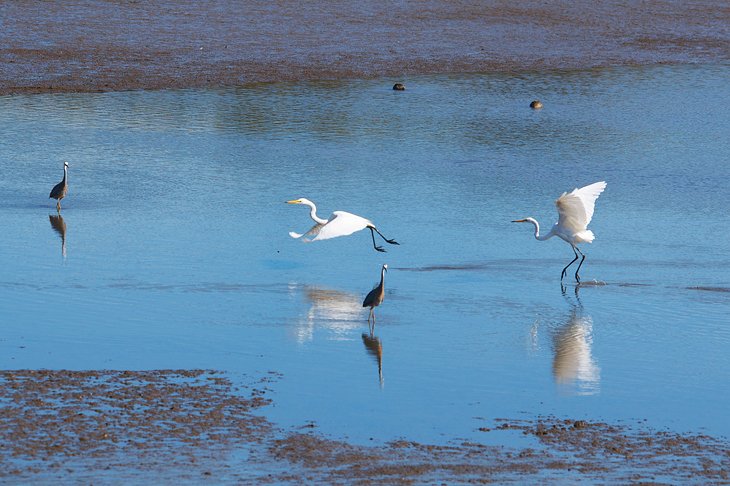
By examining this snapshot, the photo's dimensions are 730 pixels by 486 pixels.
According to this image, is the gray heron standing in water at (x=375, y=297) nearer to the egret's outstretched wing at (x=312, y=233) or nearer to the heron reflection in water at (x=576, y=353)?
the heron reflection in water at (x=576, y=353)

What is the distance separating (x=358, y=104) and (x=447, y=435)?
55.7 ft

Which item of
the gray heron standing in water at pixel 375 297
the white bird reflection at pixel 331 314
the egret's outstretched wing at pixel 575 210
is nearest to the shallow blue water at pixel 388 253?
the white bird reflection at pixel 331 314

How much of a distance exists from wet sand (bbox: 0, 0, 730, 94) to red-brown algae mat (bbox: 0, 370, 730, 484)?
18.2m

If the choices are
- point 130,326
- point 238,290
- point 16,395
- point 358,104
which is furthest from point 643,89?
point 16,395

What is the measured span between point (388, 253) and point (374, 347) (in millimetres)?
3790

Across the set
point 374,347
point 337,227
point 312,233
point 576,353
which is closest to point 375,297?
point 374,347

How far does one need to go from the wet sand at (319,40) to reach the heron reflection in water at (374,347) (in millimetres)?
16235

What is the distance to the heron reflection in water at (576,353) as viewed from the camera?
11.3 metres

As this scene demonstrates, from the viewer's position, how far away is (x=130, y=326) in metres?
12.6

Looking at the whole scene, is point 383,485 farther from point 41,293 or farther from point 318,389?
point 41,293

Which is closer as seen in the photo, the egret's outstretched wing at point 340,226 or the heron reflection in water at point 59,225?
the egret's outstretched wing at point 340,226

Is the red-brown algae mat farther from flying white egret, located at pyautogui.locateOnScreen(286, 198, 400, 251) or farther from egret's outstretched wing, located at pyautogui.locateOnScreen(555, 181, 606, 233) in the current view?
egret's outstretched wing, located at pyautogui.locateOnScreen(555, 181, 606, 233)

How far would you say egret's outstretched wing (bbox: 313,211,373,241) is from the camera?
1516cm

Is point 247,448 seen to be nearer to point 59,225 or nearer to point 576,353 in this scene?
point 576,353
